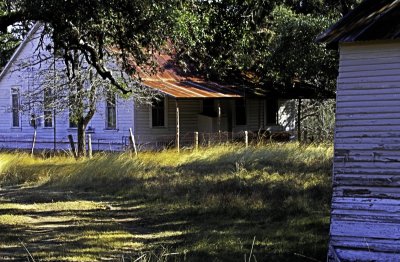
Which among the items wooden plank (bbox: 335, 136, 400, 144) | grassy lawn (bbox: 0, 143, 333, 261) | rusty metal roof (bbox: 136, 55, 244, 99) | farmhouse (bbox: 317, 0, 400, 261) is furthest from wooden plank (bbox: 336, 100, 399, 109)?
rusty metal roof (bbox: 136, 55, 244, 99)

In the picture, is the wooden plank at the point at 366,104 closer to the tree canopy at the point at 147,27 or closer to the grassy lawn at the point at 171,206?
the grassy lawn at the point at 171,206

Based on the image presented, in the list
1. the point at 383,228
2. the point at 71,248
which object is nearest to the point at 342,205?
the point at 383,228

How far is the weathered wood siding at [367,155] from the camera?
7.59m

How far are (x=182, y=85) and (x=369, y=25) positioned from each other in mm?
17751

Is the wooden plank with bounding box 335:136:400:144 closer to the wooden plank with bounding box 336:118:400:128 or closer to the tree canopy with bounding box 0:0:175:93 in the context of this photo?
the wooden plank with bounding box 336:118:400:128

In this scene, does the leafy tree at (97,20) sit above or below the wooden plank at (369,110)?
above

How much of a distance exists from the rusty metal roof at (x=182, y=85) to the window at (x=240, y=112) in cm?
264

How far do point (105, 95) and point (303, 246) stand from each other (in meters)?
15.0

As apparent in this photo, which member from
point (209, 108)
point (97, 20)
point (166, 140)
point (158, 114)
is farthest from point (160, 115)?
point (97, 20)

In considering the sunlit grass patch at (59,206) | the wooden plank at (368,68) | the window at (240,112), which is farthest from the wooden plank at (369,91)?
the window at (240,112)

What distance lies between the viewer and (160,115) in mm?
26812

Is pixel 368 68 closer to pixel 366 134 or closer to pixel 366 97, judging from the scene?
pixel 366 97

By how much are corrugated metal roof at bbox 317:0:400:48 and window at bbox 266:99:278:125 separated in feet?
74.3

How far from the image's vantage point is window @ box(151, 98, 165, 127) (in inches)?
1044
